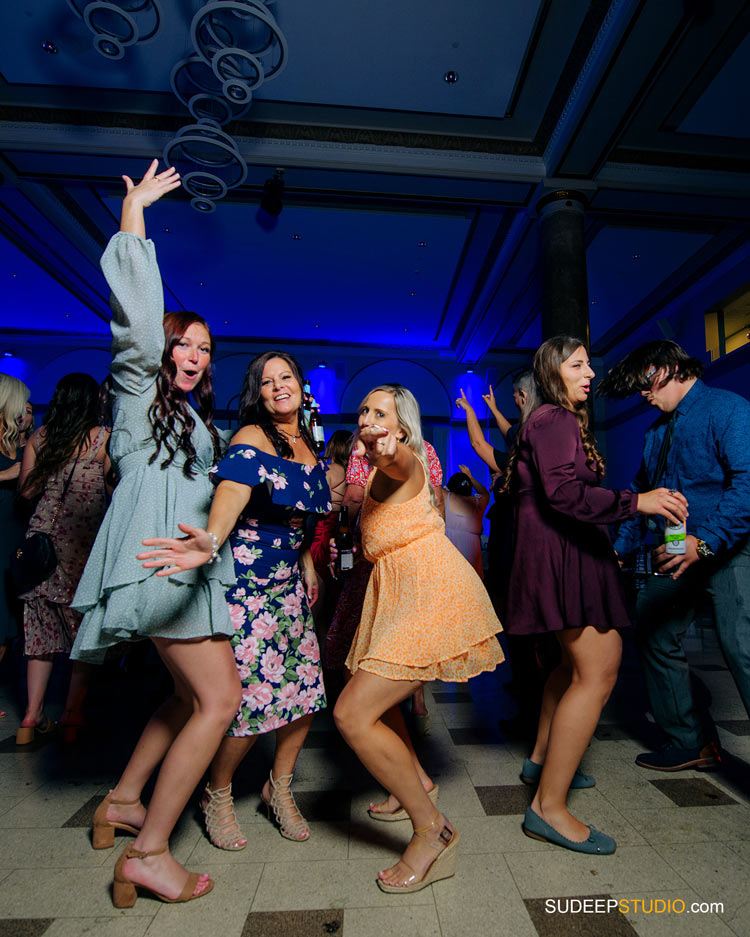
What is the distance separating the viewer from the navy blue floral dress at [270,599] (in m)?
1.71

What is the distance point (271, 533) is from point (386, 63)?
198 inches

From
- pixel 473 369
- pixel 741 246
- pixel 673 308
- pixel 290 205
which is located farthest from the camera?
pixel 473 369

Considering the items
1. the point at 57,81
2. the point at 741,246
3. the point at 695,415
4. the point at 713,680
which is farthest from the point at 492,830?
the point at 741,246

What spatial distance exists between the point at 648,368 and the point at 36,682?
10.6ft


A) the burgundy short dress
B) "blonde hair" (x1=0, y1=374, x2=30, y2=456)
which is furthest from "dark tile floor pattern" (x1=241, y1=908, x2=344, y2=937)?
"blonde hair" (x1=0, y1=374, x2=30, y2=456)

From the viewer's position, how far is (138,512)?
1470mm

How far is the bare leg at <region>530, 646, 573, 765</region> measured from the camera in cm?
202

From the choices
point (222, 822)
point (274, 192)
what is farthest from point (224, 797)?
point (274, 192)

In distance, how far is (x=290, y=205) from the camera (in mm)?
6969

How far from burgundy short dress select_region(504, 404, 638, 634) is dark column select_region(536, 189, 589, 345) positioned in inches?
165

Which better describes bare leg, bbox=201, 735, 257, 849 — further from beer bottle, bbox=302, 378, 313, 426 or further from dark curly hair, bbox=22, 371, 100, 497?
dark curly hair, bbox=22, 371, 100, 497

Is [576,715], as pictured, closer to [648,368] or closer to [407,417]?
[407,417]

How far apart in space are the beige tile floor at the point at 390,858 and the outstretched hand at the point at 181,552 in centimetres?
94

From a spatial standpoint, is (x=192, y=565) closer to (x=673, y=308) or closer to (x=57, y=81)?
(x=57, y=81)
